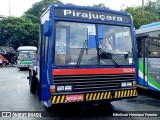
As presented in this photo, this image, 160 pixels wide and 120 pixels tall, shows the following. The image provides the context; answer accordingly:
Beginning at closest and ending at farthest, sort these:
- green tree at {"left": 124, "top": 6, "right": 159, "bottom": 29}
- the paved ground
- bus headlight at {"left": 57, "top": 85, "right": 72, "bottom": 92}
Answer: bus headlight at {"left": 57, "top": 85, "right": 72, "bottom": 92} → the paved ground → green tree at {"left": 124, "top": 6, "right": 159, "bottom": 29}

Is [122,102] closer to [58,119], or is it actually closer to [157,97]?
[157,97]

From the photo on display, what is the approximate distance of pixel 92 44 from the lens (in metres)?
6.88

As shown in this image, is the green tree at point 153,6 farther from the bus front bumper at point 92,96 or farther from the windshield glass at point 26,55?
the bus front bumper at point 92,96

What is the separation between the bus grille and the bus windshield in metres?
0.36

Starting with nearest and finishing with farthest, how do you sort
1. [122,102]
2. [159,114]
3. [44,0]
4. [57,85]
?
[57,85], [159,114], [122,102], [44,0]

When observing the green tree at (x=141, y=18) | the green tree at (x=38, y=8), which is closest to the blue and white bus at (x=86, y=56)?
the green tree at (x=141, y=18)

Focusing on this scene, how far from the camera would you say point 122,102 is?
9.44 meters

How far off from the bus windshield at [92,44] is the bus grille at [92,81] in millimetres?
357

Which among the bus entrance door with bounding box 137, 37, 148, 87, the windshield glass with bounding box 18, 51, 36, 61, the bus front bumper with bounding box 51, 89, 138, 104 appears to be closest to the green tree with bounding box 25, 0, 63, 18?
the windshield glass with bounding box 18, 51, 36, 61

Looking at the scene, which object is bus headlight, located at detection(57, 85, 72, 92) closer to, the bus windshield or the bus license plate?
the bus license plate

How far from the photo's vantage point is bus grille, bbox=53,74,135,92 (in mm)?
6496

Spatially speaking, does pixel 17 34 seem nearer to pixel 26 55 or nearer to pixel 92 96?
pixel 26 55

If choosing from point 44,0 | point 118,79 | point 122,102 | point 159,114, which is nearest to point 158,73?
point 122,102

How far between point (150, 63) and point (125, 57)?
3.41 m
